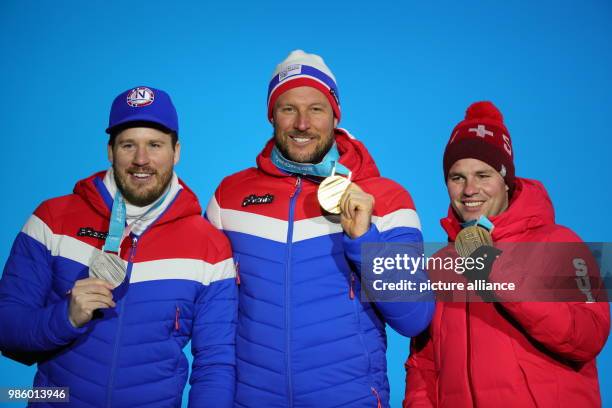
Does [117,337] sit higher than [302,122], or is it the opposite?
[302,122]

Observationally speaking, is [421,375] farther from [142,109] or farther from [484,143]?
[142,109]

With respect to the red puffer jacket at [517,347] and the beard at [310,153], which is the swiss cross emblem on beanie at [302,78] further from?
the red puffer jacket at [517,347]

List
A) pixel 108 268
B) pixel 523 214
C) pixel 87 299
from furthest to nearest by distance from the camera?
pixel 523 214 < pixel 108 268 < pixel 87 299

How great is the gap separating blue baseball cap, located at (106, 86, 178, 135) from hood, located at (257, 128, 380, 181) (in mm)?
445

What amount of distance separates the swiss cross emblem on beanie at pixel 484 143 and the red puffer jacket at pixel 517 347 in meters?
0.12

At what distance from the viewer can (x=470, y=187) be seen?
7.47 feet

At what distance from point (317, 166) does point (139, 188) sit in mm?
729

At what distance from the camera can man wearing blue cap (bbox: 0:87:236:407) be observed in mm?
2031


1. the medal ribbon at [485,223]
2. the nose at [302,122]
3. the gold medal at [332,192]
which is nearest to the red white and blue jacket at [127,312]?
the gold medal at [332,192]

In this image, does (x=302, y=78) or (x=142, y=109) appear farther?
(x=302, y=78)

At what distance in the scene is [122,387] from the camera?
205 cm

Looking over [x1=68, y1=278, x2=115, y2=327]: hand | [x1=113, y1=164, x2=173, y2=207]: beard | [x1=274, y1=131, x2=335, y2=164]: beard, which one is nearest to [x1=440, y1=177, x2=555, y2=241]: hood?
[x1=274, y1=131, x2=335, y2=164]: beard

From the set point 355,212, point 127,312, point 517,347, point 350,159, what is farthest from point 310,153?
point 517,347

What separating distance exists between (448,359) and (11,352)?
1.65 metres
